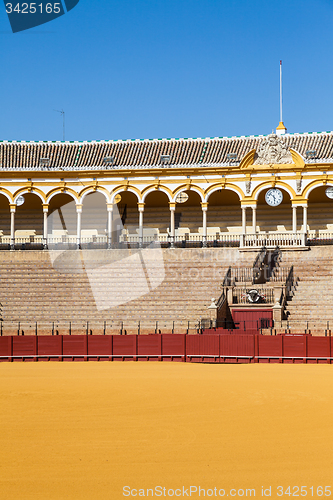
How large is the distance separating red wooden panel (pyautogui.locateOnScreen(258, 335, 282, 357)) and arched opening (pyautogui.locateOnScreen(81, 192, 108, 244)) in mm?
17905

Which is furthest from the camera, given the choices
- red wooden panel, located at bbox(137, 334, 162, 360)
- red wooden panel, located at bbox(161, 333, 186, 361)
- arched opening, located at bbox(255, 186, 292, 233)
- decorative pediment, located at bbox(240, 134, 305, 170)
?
arched opening, located at bbox(255, 186, 292, 233)

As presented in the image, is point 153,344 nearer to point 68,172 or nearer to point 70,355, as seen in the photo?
point 70,355

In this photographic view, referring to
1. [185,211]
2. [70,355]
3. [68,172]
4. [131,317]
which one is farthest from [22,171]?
[70,355]

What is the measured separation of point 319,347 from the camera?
2248 cm

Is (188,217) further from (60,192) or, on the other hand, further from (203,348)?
(203,348)

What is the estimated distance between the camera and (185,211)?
3919 centimetres

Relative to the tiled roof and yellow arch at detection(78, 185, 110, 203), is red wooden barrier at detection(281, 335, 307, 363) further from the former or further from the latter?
yellow arch at detection(78, 185, 110, 203)

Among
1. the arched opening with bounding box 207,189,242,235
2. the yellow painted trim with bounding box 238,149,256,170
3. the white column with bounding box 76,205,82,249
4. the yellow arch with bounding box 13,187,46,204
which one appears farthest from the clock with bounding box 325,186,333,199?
the yellow arch with bounding box 13,187,46,204

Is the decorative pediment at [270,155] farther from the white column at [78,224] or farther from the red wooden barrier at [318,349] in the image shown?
the red wooden barrier at [318,349]

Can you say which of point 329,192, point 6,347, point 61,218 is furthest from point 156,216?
point 6,347

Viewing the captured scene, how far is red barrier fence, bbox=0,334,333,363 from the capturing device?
892 inches

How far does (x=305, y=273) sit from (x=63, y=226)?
16.0 m

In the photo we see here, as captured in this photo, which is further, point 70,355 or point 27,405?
point 70,355

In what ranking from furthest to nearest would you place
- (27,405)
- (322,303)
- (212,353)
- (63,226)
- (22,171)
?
1. (63,226)
2. (22,171)
3. (322,303)
4. (212,353)
5. (27,405)
